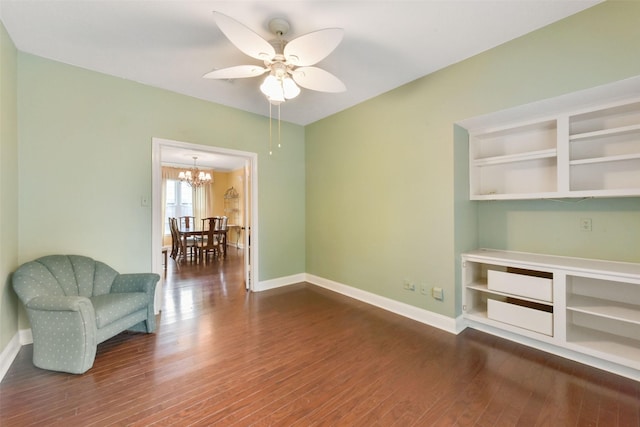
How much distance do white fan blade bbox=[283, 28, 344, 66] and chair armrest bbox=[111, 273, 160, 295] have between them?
242 centimetres

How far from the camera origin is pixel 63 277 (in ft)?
7.86

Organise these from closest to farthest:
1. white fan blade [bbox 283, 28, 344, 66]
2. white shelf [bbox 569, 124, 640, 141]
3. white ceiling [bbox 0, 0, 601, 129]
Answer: white fan blade [bbox 283, 28, 344, 66], white ceiling [bbox 0, 0, 601, 129], white shelf [bbox 569, 124, 640, 141]

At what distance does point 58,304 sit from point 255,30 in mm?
2594

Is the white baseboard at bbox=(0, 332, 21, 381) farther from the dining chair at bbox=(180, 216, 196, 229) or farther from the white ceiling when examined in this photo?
the dining chair at bbox=(180, 216, 196, 229)

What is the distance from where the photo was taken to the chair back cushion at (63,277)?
84.0 inches

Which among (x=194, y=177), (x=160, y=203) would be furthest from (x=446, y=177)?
(x=194, y=177)

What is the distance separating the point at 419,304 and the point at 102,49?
404cm

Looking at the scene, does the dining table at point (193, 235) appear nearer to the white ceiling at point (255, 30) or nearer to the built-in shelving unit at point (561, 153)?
the white ceiling at point (255, 30)

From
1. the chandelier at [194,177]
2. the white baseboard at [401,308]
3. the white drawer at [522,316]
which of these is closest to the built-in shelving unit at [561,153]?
the white drawer at [522,316]

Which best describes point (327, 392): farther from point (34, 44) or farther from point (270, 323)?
point (34, 44)

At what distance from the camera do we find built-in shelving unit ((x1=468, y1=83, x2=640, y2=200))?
216cm

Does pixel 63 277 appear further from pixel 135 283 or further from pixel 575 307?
pixel 575 307

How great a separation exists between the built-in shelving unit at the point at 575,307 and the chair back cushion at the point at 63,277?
3759mm

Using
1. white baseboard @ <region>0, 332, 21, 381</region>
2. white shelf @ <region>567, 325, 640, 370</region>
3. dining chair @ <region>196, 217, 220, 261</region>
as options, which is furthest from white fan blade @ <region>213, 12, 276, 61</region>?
dining chair @ <region>196, 217, 220, 261</region>
